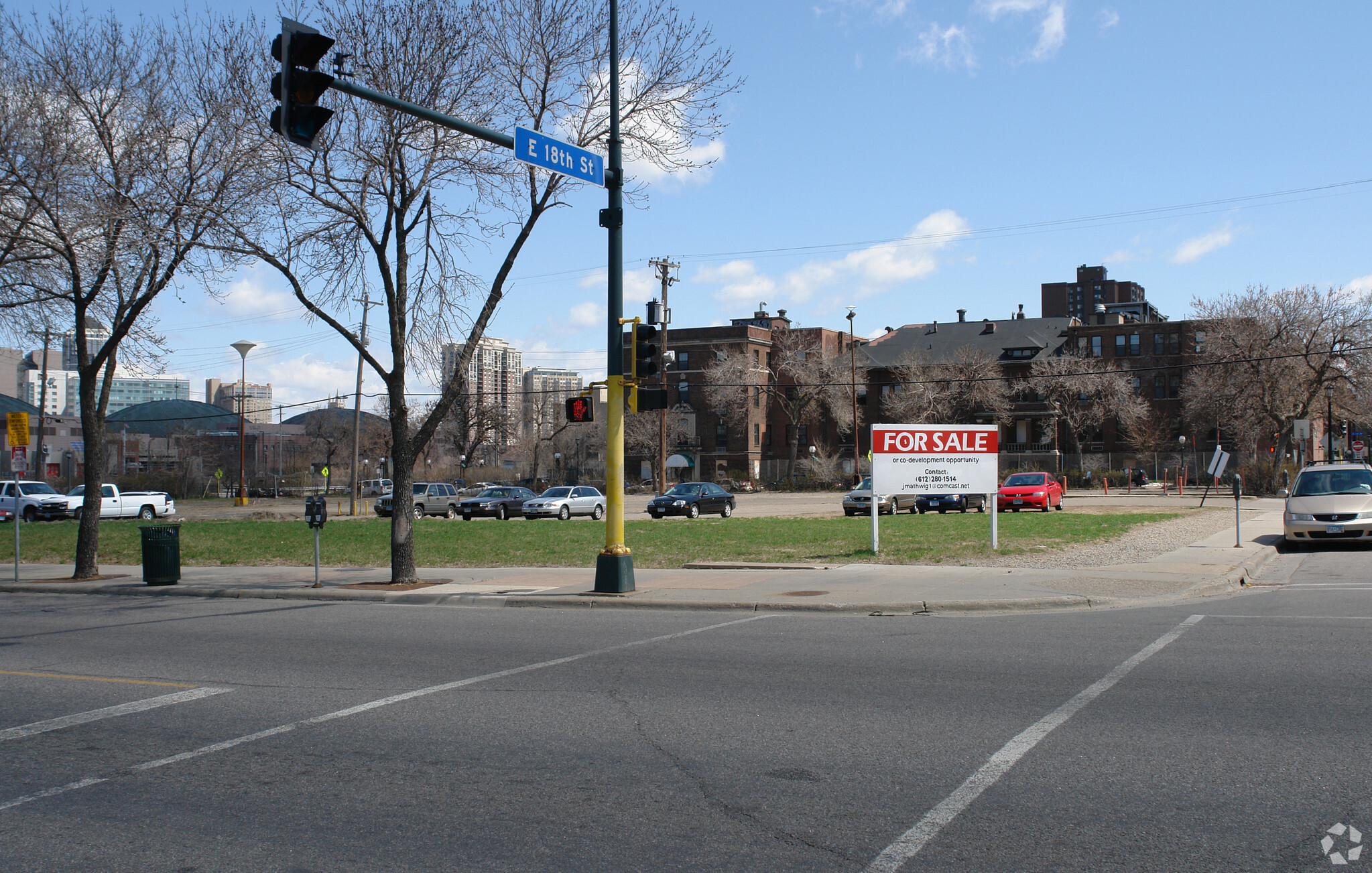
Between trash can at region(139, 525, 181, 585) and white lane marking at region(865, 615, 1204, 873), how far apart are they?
1584 centimetres

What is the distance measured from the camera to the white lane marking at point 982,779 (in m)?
4.50

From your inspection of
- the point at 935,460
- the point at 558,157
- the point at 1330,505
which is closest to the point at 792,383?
the point at 935,460

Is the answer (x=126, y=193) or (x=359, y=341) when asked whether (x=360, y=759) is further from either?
(x=126, y=193)

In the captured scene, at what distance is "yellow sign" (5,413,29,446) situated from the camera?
771 inches

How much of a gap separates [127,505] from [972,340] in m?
66.0

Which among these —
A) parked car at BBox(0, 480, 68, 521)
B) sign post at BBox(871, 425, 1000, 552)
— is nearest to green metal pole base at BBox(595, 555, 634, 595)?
sign post at BBox(871, 425, 1000, 552)

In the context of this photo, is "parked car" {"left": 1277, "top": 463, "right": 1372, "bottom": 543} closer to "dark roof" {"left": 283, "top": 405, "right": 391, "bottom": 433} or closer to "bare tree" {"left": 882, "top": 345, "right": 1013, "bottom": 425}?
"bare tree" {"left": 882, "top": 345, "right": 1013, "bottom": 425}

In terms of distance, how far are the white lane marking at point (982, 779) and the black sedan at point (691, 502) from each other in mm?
31450

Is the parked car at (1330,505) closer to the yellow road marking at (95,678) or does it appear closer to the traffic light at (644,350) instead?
the traffic light at (644,350)

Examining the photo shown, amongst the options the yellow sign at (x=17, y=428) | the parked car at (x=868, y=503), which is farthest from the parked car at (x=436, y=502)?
the yellow sign at (x=17, y=428)

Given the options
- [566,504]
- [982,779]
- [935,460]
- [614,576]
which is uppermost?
[935,460]

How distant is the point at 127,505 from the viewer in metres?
45.1

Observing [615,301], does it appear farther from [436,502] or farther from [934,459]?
[436,502]

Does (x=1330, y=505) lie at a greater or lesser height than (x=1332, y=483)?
lesser
